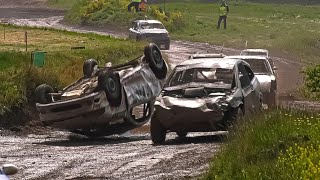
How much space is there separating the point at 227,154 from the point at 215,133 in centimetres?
715

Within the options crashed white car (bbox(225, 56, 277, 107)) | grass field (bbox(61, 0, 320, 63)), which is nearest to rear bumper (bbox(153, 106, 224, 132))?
crashed white car (bbox(225, 56, 277, 107))

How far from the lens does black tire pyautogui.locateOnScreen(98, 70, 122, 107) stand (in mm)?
18788

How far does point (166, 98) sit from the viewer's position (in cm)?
1730

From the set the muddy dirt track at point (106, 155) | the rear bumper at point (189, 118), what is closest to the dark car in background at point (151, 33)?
the muddy dirt track at point (106, 155)

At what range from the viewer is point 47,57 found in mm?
28484

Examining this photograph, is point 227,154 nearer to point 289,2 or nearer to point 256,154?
point 256,154

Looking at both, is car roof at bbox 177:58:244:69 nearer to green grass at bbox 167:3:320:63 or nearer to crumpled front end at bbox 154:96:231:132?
crumpled front end at bbox 154:96:231:132

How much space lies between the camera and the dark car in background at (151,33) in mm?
45031

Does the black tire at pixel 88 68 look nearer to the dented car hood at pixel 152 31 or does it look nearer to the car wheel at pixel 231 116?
the car wheel at pixel 231 116

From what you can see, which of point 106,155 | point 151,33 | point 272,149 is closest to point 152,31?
point 151,33

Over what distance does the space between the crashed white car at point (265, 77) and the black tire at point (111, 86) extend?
517 centimetres

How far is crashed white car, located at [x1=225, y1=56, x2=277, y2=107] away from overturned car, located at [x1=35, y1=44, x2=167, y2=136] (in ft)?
12.3

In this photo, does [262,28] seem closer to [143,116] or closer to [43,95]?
[143,116]

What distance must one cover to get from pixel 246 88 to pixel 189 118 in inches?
77.8
